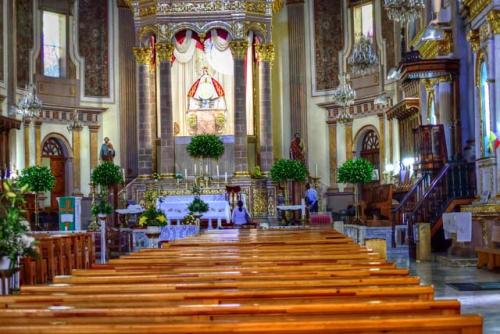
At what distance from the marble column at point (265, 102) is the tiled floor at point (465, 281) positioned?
41.9 feet

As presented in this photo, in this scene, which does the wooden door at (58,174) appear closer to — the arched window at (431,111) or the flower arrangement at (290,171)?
the flower arrangement at (290,171)

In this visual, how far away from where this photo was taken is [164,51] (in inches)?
1201

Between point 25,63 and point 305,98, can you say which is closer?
point 25,63

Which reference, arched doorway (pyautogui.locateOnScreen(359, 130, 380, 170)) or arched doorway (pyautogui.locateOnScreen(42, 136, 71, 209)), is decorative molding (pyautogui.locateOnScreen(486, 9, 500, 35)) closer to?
arched doorway (pyautogui.locateOnScreen(359, 130, 380, 170))

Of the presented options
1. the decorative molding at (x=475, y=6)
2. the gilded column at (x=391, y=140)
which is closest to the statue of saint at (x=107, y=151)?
the gilded column at (x=391, y=140)

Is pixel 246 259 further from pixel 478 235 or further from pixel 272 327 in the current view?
pixel 478 235

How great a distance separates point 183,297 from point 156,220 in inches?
534

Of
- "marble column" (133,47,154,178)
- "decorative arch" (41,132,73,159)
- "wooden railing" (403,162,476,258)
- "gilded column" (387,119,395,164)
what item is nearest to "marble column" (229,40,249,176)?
"marble column" (133,47,154,178)

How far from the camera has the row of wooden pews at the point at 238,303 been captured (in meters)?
3.52

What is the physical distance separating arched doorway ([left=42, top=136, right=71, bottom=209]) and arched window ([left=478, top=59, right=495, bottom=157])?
721 inches

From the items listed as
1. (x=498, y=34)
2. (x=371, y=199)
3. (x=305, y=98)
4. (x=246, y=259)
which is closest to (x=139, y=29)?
(x=305, y=98)

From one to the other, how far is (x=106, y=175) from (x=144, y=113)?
4442 mm

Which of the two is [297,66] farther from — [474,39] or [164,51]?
[474,39]

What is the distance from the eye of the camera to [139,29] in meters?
31.0
